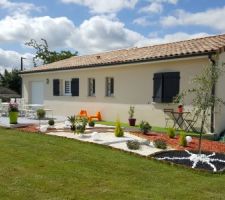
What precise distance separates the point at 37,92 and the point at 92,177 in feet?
57.0

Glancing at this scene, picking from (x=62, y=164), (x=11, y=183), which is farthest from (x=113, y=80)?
(x=11, y=183)

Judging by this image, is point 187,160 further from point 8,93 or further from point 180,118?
point 8,93

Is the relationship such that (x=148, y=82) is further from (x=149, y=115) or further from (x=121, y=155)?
(x=121, y=155)

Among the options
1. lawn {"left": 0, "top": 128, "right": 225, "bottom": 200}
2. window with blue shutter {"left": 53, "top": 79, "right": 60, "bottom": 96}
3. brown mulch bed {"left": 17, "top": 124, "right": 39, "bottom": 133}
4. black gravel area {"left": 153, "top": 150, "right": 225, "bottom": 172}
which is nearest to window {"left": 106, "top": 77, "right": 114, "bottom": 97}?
window with blue shutter {"left": 53, "top": 79, "right": 60, "bottom": 96}

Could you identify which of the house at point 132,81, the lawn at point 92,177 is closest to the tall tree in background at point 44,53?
the house at point 132,81

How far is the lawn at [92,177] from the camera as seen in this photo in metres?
5.98

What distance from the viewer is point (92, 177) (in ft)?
23.1

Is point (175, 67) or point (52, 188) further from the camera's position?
point (175, 67)

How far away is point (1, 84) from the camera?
46.1 metres

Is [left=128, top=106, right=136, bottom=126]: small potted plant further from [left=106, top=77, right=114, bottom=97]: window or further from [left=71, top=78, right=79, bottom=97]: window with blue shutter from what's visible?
[left=71, top=78, right=79, bottom=97]: window with blue shutter

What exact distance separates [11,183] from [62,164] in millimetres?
1793

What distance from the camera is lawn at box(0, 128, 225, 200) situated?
5.98 metres

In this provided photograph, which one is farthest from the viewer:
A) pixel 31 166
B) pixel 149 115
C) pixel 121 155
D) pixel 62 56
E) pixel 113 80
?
pixel 62 56

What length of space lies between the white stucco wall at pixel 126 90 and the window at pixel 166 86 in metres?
0.21
